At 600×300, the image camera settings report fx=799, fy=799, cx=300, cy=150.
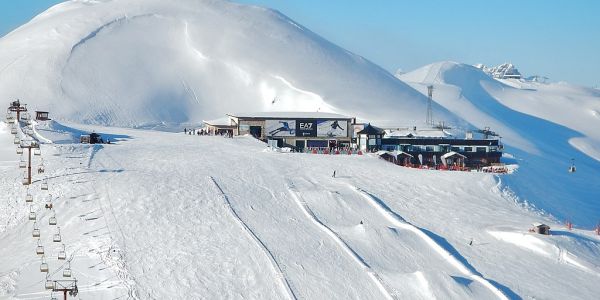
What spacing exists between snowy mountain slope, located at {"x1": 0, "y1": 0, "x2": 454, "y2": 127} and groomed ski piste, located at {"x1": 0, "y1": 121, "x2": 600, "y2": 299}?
29997 millimetres

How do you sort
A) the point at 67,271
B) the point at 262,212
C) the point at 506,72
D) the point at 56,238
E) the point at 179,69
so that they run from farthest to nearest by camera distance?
the point at 506,72 → the point at 179,69 → the point at 262,212 → the point at 56,238 → the point at 67,271

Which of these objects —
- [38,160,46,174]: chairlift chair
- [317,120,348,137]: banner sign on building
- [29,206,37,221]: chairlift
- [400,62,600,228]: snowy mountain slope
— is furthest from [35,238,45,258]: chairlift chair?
[317,120,348,137]: banner sign on building

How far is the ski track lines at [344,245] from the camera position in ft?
89.1

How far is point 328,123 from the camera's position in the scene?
189ft

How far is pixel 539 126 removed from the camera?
113375mm

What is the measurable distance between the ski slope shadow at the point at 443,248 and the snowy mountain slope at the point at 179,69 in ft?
112

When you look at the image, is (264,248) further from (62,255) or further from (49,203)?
(49,203)

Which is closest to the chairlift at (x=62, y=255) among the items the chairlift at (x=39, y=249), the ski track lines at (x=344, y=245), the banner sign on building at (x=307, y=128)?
the chairlift at (x=39, y=249)

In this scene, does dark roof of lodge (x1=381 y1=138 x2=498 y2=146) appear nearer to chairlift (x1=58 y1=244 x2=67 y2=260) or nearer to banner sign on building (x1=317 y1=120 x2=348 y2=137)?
banner sign on building (x1=317 y1=120 x2=348 y2=137)

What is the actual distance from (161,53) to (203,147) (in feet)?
137

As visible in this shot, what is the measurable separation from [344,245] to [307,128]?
2669 centimetres

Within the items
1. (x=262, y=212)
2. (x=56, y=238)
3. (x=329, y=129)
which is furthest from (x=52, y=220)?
(x=329, y=129)

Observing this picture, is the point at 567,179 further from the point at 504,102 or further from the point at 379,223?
the point at 504,102

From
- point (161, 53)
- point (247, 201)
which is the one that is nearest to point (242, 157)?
point (247, 201)
